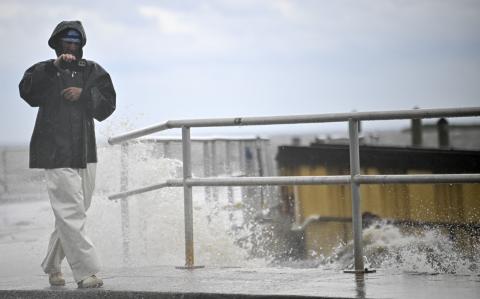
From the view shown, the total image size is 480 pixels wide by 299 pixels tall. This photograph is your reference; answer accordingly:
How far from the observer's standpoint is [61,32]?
7656 mm

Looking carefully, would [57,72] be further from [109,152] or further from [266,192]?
[266,192]

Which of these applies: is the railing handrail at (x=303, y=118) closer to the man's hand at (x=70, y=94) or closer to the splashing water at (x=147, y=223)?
the man's hand at (x=70, y=94)

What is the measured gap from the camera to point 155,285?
741 centimetres

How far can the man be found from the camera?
24.6 feet

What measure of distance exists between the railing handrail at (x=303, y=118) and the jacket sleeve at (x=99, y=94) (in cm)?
102

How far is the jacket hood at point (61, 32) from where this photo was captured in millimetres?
7621

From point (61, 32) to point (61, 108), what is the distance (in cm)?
57

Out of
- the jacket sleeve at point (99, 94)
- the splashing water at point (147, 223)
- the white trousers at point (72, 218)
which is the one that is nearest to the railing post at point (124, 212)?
the splashing water at point (147, 223)

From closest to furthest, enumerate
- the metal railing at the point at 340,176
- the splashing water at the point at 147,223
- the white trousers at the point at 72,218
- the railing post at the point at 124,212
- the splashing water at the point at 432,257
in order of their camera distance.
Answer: the metal railing at the point at 340,176 → the white trousers at the point at 72,218 → the splashing water at the point at 432,257 → the railing post at the point at 124,212 → the splashing water at the point at 147,223

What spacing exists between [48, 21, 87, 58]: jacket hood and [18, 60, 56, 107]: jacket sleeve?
0.54ft

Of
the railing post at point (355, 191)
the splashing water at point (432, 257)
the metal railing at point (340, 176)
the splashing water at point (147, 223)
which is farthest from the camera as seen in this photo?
the splashing water at point (147, 223)

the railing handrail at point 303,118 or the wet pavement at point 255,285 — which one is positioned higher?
the railing handrail at point 303,118

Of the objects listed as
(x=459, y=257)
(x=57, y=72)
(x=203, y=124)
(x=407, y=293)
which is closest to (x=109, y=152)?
(x=203, y=124)

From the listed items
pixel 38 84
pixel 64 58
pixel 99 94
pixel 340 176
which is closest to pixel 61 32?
pixel 64 58
